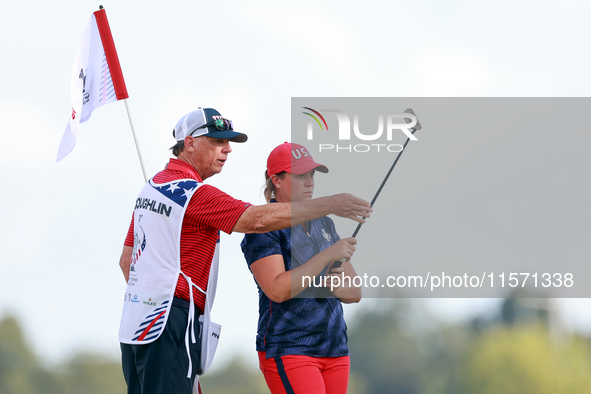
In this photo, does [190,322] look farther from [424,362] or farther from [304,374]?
[424,362]

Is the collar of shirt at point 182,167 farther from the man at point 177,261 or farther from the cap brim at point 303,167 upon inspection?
the cap brim at point 303,167

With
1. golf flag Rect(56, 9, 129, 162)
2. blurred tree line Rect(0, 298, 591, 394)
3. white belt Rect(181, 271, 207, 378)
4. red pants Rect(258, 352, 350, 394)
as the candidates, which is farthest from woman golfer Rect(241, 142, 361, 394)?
blurred tree line Rect(0, 298, 591, 394)

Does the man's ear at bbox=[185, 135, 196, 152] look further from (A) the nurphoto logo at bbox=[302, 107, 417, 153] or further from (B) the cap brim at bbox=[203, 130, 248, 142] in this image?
(A) the nurphoto logo at bbox=[302, 107, 417, 153]

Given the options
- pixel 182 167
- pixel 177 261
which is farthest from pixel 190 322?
pixel 182 167

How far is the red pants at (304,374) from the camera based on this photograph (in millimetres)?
3293

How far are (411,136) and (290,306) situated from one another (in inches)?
53.1

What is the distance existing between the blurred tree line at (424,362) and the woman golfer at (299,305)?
130ft

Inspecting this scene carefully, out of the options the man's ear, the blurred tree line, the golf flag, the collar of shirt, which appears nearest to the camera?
the collar of shirt

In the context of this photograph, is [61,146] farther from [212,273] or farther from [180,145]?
[212,273]

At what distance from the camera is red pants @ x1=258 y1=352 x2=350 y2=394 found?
329cm

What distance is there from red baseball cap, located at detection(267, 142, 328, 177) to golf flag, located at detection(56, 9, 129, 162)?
4.86 ft

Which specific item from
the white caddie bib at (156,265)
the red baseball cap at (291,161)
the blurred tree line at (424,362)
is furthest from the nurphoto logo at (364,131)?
the blurred tree line at (424,362)

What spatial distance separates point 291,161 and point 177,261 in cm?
80

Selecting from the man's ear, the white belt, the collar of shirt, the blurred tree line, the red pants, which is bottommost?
the blurred tree line
